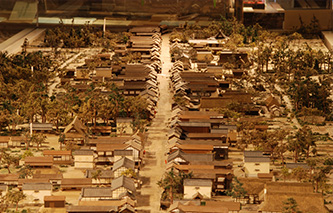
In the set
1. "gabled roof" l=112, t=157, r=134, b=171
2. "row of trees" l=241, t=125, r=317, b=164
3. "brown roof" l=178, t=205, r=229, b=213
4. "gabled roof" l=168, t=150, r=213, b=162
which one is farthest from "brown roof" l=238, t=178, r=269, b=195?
"gabled roof" l=112, t=157, r=134, b=171

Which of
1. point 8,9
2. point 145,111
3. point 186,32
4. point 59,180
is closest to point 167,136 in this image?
point 145,111

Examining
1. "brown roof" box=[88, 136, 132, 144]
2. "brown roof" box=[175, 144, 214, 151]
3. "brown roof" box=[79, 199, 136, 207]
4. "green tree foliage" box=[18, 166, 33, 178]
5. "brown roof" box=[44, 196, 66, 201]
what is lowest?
"brown roof" box=[79, 199, 136, 207]

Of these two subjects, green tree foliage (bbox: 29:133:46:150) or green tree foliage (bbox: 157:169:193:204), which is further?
green tree foliage (bbox: 29:133:46:150)

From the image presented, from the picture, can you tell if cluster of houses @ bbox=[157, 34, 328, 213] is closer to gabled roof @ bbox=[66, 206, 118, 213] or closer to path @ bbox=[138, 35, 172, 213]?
path @ bbox=[138, 35, 172, 213]

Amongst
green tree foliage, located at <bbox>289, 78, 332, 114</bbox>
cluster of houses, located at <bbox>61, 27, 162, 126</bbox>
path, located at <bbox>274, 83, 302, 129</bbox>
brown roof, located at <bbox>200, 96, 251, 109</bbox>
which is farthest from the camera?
cluster of houses, located at <bbox>61, 27, 162, 126</bbox>

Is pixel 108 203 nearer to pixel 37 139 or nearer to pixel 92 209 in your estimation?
pixel 92 209

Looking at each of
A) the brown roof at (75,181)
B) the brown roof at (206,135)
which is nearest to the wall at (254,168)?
the brown roof at (206,135)

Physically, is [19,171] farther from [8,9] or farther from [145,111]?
[8,9]
